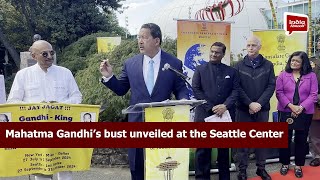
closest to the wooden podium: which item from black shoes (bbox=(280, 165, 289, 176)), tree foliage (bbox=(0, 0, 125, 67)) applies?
black shoes (bbox=(280, 165, 289, 176))

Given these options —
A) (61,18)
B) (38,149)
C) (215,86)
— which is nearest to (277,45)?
(215,86)

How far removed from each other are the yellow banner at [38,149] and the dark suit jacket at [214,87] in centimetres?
152

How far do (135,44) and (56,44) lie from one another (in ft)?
57.5

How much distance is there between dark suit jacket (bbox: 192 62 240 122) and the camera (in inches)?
181

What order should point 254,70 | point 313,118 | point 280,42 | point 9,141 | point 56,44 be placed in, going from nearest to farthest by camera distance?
point 9,141 < point 254,70 < point 313,118 < point 280,42 < point 56,44

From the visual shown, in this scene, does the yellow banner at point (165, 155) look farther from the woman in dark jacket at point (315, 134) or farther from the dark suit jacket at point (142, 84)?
the woman in dark jacket at point (315, 134)

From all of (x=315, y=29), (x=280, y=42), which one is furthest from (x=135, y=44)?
(x=315, y=29)

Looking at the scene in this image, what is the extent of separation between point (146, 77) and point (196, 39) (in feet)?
6.25

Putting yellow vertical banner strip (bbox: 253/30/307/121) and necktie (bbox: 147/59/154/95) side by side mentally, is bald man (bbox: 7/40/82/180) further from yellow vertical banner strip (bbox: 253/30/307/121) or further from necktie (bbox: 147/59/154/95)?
yellow vertical banner strip (bbox: 253/30/307/121)

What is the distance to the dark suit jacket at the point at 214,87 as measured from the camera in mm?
4609

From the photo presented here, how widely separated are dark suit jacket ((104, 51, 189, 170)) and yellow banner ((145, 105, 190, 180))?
1.00ft

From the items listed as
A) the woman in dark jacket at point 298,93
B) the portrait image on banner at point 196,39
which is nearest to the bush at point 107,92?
the portrait image on banner at point 196,39

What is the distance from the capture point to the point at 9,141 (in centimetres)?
346

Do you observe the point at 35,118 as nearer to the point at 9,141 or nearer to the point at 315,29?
the point at 9,141
